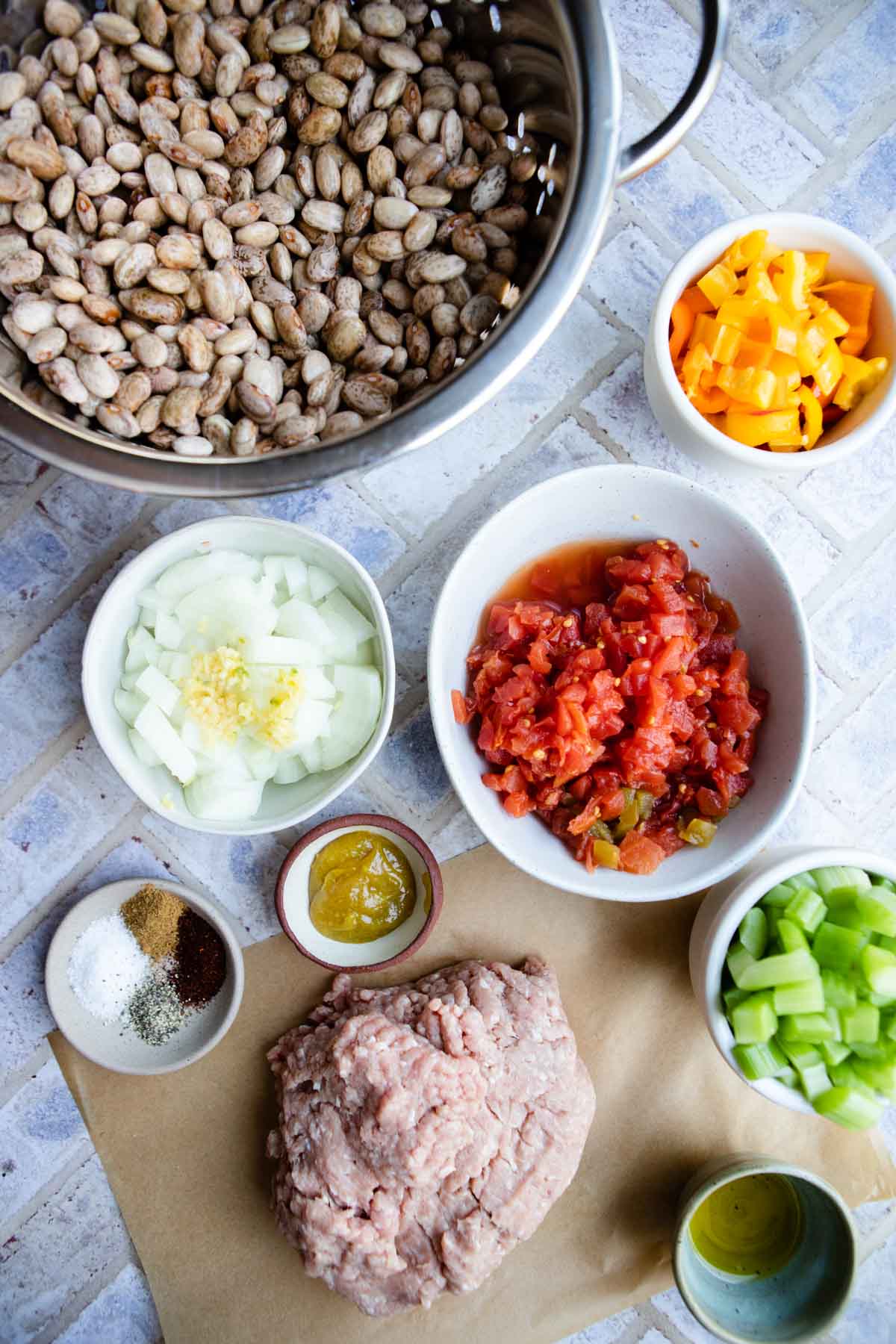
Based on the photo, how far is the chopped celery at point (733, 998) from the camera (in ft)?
5.51

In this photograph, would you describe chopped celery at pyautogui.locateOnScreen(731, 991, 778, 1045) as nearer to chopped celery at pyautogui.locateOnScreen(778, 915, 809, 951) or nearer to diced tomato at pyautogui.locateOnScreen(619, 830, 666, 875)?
chopped celery at pyautogui.locateOnScreen(778, 915, 809, 951)

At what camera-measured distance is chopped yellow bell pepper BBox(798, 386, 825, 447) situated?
1.66 metres

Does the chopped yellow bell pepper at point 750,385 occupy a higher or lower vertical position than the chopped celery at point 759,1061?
higher

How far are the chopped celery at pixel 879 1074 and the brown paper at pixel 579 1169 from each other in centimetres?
29

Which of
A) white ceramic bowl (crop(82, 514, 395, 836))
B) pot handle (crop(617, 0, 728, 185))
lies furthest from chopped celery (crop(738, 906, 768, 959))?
pot handle (crop(617, 0, 728, 185))

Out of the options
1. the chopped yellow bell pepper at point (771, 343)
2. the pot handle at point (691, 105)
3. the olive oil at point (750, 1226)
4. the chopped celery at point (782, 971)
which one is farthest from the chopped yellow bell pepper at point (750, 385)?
the olive oil at point (750, 1226)

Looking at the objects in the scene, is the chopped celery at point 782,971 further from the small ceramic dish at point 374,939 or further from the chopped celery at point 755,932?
the small ceramic dish at point 374,939

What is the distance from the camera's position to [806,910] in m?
1.65

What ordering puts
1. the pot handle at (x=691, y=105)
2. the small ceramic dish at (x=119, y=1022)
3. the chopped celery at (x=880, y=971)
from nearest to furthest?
the pot handle at (x=691, y=105), the chopped celery at (x=880, y=971), the small ceramic dish at (x=119, y=1022)

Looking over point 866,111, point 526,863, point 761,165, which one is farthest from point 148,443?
point 866,111

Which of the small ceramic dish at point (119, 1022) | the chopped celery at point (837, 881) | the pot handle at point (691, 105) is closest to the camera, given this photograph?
the pot handle at point (691, 105)

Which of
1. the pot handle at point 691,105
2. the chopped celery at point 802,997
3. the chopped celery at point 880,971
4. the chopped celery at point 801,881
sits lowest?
the chopped celery at point 802,997

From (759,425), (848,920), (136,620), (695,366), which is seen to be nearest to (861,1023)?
(848,920)

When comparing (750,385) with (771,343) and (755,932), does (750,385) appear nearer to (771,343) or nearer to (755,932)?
(771,343)
